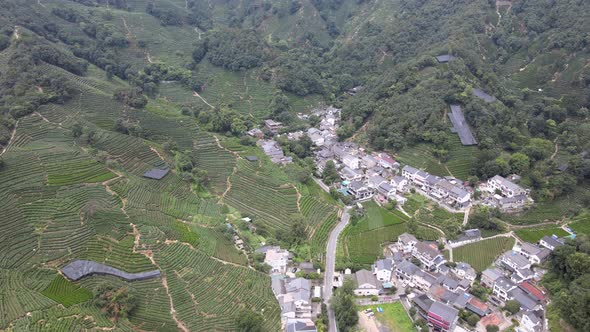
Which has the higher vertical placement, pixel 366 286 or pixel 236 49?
pixel 236 49

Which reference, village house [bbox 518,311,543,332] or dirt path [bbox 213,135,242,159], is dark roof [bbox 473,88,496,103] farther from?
dirt path [bbox 213,135,242,159]

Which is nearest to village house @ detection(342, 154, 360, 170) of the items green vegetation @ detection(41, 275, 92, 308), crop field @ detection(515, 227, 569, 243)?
crop field @ detection(515, 227, 569, 243)

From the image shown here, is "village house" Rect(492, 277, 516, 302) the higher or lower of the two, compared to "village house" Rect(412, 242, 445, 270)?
higher

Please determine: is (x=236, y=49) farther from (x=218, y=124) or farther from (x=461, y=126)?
(x=461, y=126)

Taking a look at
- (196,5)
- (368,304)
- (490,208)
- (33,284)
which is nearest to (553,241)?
(490,208)

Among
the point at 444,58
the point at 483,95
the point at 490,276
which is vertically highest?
the point at 444,58

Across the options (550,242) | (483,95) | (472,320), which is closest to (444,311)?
(472,320)

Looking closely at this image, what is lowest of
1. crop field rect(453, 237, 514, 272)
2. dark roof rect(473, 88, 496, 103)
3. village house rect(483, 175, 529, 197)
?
crop field rect(453, 237, 514, 272)

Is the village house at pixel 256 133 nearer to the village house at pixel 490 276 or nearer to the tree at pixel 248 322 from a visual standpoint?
the tree at pixel 248 322
